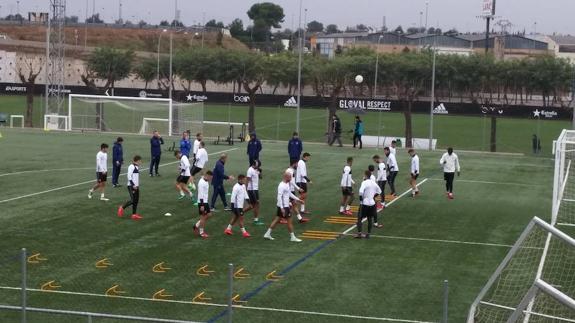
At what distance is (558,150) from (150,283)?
15468 mm

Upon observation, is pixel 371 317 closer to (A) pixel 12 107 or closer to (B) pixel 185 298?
(B) pixel 185 298

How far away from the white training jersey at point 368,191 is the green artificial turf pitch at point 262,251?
100cm

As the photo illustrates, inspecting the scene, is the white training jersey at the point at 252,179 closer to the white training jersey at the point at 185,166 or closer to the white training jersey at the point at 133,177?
the white training jersey at the point at 133,177

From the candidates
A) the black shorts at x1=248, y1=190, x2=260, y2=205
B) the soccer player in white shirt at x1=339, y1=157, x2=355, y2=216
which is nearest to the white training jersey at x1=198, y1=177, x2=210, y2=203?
the black shorts at x1=248, y1=190, x2=260, y2=205

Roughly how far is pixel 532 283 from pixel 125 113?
4845 cm

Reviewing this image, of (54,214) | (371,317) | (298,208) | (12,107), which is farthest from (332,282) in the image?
(12,107)

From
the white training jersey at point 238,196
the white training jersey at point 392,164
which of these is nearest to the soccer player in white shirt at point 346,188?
the white training jersey at point 392,164

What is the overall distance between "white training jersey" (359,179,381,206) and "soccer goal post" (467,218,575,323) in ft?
13.9

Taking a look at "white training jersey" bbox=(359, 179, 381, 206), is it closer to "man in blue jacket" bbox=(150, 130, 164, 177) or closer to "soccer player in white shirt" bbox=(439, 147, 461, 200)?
"soccer player in white shirt" bbox=(439, 147, 461, 200)

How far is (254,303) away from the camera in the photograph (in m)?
17.0

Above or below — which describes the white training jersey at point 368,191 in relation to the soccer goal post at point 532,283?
above

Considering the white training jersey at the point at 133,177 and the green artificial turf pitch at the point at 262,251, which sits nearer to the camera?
the green artificial turf pitch at the point at 262,251

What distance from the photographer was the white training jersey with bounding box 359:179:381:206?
2336cm

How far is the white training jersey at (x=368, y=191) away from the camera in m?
23.4
